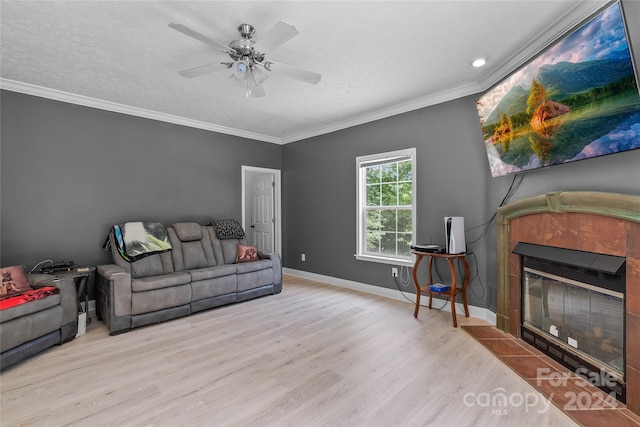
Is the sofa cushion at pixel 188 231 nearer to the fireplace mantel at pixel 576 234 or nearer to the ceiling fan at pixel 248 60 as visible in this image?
the ceiling fan at pixel 248 60

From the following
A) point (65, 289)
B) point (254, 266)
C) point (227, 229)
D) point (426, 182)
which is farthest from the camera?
point (227, 229)

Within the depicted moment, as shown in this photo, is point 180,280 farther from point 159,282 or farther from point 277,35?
point 277,35

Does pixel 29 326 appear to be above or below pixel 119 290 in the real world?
below

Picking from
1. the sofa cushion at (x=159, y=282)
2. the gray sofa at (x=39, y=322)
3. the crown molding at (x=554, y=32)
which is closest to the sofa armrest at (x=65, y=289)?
the gray sofa at (x=39, y=322)

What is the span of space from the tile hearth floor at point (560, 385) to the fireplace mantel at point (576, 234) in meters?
0.13

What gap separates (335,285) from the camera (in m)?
4.95

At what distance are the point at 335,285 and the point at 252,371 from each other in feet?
8.93

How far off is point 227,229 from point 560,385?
411 centimetres

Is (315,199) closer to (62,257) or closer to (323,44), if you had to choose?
(323,44)

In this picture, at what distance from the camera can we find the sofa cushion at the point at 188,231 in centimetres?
421

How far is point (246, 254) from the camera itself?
14.7ft

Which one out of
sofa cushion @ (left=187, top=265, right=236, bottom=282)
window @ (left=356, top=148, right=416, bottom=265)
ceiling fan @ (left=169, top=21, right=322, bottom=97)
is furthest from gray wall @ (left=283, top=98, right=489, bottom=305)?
ceiling fan @ (left=169, top=21, right=322, bottom=97)

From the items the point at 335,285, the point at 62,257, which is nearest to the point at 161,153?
the point at 62,257

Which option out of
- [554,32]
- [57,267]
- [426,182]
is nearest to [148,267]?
[57,267]
